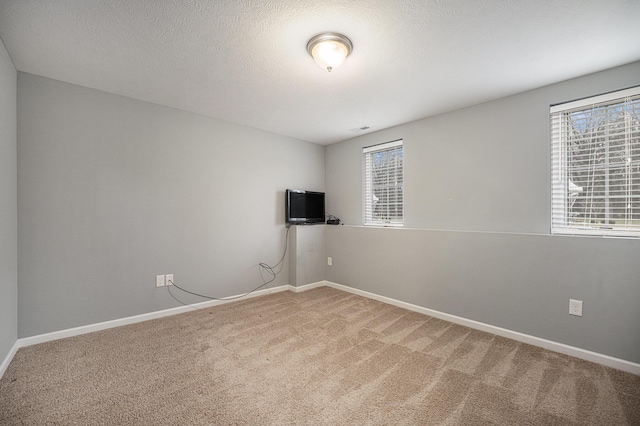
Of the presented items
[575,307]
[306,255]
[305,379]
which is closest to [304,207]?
[306,255]

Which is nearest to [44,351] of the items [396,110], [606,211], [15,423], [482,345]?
[15,423]

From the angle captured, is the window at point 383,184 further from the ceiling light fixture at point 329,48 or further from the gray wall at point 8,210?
the gray wall at point 8,210

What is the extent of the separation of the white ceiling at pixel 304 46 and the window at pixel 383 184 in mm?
1072

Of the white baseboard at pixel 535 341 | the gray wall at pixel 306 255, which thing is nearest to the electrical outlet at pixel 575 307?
the white baseboard at pixel 535 341

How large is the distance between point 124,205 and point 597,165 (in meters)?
4.70

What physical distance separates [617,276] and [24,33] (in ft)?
16.2

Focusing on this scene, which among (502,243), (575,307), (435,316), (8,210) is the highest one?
(8,210)

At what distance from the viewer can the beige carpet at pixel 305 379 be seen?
64.4 inches

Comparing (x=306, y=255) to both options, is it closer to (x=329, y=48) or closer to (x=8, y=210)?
(x=329, y=48)

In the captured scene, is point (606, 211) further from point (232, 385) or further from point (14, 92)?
point (14, 92)

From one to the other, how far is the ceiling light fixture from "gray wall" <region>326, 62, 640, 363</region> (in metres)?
1.92

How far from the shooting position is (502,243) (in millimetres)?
2746

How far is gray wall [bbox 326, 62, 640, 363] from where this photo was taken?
223 centimetres

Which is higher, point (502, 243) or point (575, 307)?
point (502, 243)
